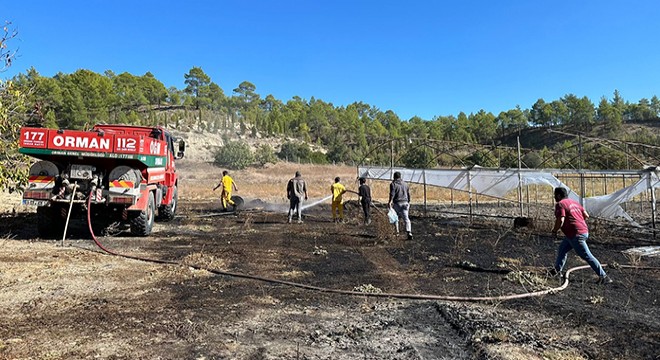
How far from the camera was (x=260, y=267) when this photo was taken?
24.9 feet

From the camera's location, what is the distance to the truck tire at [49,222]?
9828 millimetres

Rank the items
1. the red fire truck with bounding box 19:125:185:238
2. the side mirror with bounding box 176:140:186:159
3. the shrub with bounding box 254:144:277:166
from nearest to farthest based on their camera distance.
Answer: the red fire truck with bounding box 19:125:185:238, the side mirror with bounding box 176:140:186:159, the shrub with bounding box 254:144:277:166

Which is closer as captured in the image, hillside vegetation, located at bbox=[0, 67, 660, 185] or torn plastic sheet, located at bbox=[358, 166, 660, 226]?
torn plastic sheet, located at bbox=[358, 166, 660, 226]

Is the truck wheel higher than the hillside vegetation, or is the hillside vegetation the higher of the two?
the hillside vegetation

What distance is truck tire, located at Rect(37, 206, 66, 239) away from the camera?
9828mm

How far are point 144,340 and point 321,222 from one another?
36.3ft

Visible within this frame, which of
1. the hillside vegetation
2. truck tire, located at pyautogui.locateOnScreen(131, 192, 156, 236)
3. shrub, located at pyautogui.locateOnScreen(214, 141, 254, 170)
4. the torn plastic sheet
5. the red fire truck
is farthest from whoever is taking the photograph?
shrub, located at pyautogui.locateOnScreen(214, 141, 254, 170)

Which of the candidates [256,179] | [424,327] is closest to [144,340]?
[424,327]

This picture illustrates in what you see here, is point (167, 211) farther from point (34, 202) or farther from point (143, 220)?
point (34, 202)

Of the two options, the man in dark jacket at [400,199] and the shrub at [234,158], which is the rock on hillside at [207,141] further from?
the man in dark jacket at [400,199]

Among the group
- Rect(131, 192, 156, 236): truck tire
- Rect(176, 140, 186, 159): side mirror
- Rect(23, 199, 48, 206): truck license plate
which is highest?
Rect(176, 140, 186, 159): side mirror

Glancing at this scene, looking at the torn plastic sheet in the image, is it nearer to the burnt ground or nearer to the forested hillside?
the burnt ground

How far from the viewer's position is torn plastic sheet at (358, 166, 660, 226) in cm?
1345

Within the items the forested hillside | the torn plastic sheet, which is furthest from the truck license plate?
the forested hillside
